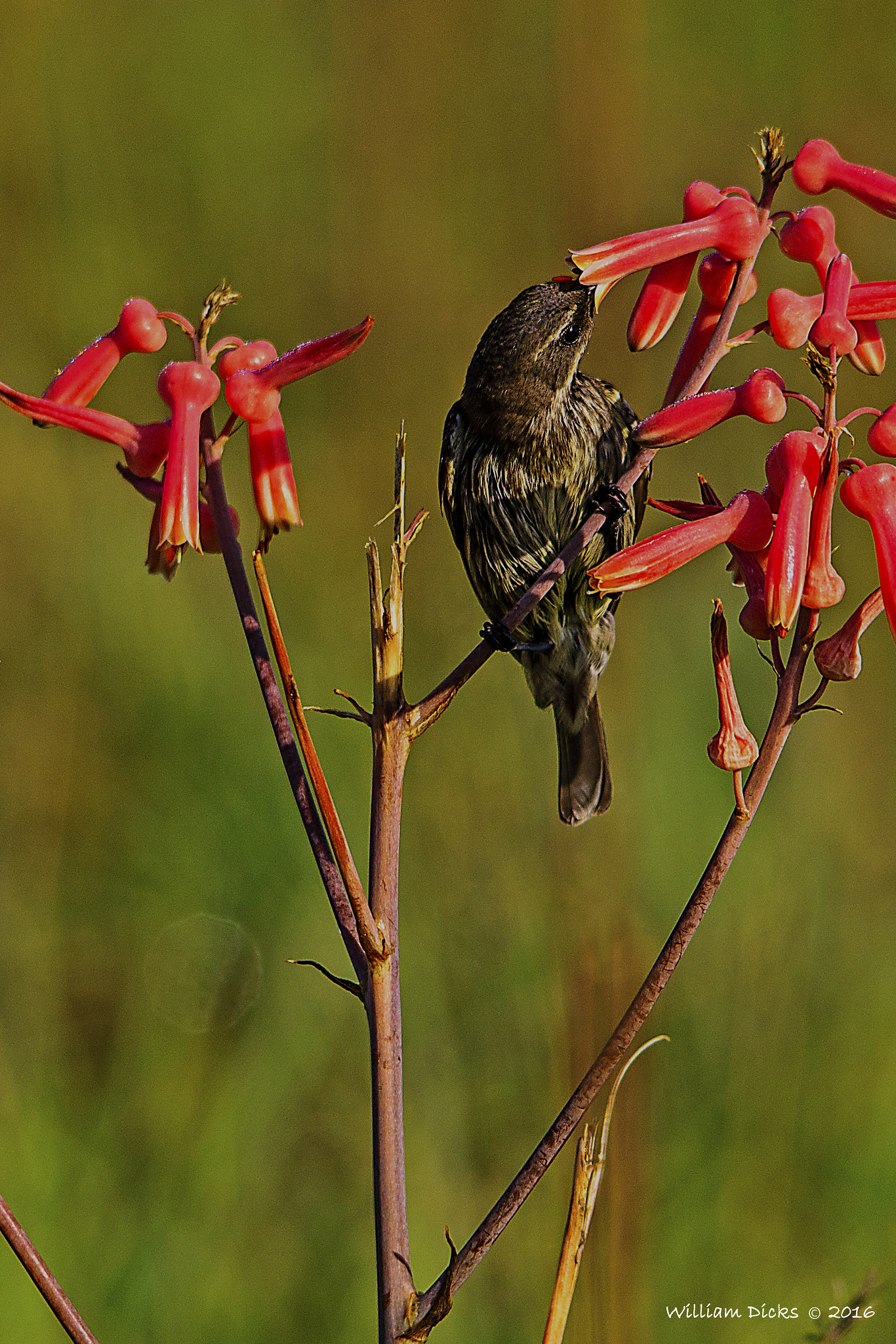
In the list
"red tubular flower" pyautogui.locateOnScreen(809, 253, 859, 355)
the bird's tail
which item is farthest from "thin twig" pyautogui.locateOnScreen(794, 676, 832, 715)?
the bird's tail

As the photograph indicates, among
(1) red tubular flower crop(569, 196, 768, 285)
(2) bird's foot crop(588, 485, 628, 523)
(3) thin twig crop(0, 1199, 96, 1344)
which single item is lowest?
(3) thin twig crop(0, 1199, 96, 1344)

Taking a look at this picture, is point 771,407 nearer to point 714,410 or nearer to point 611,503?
point 714,410

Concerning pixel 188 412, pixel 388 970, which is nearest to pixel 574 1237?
pixel 388 970

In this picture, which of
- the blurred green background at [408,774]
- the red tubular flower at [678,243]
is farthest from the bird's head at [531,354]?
the red tubular flower at [678,243]

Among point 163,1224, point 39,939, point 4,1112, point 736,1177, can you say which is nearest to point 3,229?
point 39,939

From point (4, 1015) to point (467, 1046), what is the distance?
1.29m

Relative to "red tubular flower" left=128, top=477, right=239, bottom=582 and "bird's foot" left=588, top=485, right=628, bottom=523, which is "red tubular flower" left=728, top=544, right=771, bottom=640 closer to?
"bird's foot" left=588, top=485, right=628, bottom=523

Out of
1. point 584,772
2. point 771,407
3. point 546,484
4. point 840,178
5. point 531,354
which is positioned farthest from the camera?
point 584,772

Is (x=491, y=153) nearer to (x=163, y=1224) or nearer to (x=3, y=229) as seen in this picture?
(x=3, y=229)

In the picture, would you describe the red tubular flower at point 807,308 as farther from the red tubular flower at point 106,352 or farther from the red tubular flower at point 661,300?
the red tubular flower at point 106,352

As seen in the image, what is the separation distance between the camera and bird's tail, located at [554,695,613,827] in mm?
3643

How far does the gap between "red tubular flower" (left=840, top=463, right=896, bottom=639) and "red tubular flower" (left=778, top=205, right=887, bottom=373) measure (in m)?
0.22

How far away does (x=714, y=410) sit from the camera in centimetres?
165

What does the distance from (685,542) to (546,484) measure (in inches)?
71.7
